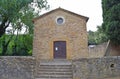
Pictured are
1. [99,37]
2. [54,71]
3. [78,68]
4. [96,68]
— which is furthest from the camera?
[99,37]

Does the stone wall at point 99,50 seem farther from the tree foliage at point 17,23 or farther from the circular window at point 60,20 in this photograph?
the tree foliage at point 17,23

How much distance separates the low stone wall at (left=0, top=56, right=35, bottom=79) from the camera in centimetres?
1608

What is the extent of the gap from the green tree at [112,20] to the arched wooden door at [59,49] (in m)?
5.20

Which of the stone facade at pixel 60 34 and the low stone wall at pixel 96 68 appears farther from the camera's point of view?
the stone facade at pixel 60 34

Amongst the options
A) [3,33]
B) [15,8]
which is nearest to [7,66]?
[15,8]

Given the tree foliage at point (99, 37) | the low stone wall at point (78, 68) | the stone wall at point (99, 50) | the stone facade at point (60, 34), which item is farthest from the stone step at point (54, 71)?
the tree foliage at point (99, 37)

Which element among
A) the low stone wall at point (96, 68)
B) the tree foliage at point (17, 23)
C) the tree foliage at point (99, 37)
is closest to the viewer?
the low stone wall at point (96, 68)

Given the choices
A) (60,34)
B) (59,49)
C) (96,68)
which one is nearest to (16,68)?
(96,68)

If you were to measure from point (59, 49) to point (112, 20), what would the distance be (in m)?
6.70

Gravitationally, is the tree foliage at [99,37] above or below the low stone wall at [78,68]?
above

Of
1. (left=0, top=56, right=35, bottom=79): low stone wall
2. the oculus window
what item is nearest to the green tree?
the oculus window

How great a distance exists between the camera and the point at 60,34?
997 inches

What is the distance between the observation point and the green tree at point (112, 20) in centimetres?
2483

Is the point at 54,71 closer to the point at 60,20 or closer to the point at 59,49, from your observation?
the point at 59,49
